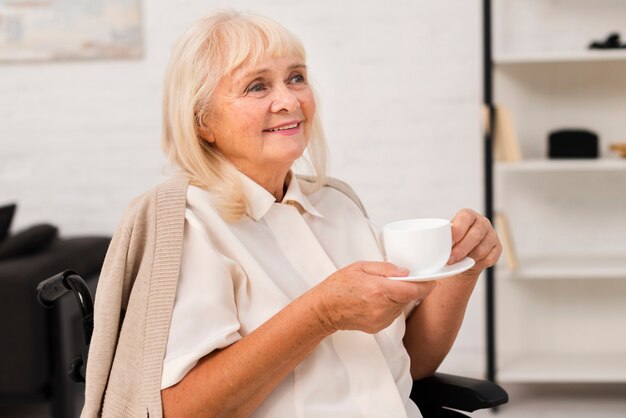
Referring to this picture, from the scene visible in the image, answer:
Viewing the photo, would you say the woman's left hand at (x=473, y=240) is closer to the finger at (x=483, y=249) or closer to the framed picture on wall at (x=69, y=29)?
the finger at (x=483, y=249)

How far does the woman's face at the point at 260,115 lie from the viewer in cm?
145

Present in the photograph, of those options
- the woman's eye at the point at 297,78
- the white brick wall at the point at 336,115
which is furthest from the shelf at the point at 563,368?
the woman's eye at the point at 297,78

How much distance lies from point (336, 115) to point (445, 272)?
223 cm

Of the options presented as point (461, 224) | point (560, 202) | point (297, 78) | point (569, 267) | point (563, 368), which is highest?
point (297, 78)

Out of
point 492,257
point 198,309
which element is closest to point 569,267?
point 492,257

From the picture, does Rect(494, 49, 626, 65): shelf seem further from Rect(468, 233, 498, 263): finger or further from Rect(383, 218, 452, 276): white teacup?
Rect(383, 218, 452, 276): white teacup

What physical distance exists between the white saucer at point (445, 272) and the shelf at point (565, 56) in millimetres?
1794

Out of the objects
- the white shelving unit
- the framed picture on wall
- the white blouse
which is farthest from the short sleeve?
the framed picture on wall

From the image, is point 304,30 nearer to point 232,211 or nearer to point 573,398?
point 573,398

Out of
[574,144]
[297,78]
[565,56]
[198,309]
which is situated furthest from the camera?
[574,144]

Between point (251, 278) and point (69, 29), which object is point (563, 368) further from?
point (69, 29)

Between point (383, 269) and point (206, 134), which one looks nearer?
point (383, 269)

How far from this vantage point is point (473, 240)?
137 cm

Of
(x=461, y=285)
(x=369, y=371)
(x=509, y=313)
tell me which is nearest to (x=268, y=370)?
(x=369, y=371)
